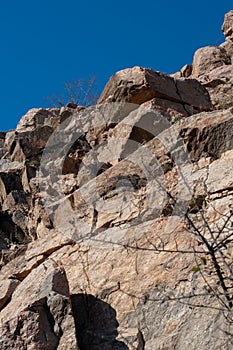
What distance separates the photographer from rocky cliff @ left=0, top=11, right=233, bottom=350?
5262 mm

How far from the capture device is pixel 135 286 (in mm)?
5883

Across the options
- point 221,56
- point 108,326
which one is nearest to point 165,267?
point 108,326

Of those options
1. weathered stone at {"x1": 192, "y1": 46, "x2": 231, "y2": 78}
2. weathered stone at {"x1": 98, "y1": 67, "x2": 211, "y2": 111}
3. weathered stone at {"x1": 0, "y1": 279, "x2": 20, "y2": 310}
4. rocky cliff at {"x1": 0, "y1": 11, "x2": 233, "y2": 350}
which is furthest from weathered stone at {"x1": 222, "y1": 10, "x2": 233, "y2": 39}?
weathered stone at {"x1": 0, "y1": 279, "x2": 20, "y2": 310}

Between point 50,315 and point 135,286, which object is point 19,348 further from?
point 135,286

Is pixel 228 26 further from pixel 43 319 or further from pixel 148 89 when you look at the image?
pixel 43 319

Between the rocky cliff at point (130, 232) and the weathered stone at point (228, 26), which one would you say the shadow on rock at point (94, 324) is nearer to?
the rocky cliff at point (130, 232)

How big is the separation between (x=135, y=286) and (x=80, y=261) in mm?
922

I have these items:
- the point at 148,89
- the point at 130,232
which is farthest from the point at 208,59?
the point at 130,232

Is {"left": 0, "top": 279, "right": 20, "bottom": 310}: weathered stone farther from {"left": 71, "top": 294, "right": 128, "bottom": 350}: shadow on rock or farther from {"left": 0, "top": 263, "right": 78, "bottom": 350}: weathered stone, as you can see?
{"left": 71, "top": 294, "right": 128, "bottom": 350}: shadow on rock

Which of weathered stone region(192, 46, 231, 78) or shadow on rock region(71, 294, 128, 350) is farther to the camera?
weathered stone region(192, 46, 231, 78)

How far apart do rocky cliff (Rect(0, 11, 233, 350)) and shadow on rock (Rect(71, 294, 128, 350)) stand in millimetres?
10

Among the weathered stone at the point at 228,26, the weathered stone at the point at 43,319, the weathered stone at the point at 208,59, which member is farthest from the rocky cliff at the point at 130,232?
the weathered stone at the point at 228,26

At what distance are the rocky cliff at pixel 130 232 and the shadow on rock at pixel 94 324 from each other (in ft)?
0.03

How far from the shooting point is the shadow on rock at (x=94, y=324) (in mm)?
5484
